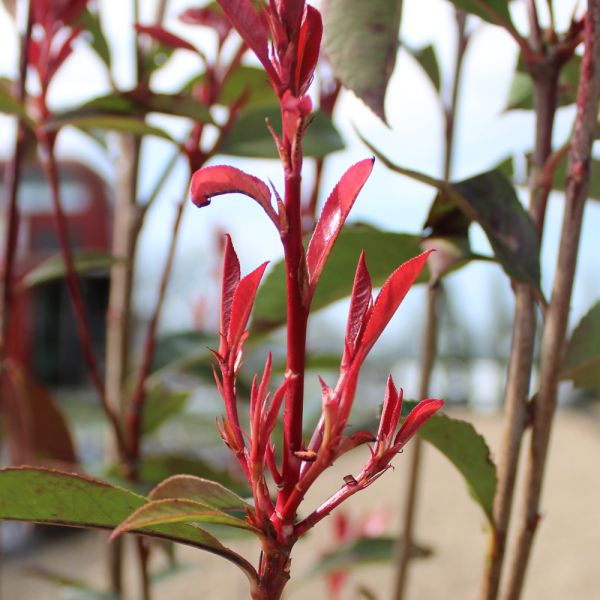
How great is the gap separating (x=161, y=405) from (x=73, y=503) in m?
0.57

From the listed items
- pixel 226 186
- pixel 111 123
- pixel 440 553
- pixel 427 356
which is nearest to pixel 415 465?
pixel 427 356

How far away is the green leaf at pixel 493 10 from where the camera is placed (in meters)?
0.44

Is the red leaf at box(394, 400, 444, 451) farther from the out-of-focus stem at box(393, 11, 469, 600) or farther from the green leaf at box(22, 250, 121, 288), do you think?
the green leaf at box(22, 250, 121, 288)

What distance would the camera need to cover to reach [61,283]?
5762 mm

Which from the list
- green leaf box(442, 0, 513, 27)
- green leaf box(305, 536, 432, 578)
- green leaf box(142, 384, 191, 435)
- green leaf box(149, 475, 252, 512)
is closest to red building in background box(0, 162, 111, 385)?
green leaf box(142, 384, 191, 435)

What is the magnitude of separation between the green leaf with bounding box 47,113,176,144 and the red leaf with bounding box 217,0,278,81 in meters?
0.32

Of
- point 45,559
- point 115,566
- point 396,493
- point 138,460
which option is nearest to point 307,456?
point 138,460

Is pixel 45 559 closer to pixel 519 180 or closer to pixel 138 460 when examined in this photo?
pixel 138 460

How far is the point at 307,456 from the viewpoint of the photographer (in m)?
0.27

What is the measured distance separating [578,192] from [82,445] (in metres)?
5.23

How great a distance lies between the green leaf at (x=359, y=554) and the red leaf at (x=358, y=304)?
548mm

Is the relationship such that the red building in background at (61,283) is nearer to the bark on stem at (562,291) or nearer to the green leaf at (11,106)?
the green leaf at (11,106)

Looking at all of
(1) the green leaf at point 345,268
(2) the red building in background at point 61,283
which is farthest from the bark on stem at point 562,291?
(2) the red building in background at point 61,283

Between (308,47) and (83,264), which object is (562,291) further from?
(83,264)
